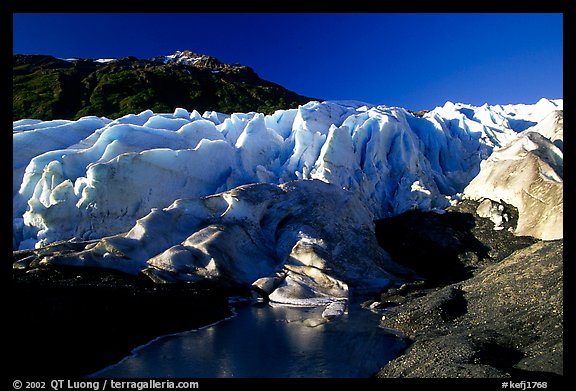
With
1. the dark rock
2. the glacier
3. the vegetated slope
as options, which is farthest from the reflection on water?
the vegetated slope

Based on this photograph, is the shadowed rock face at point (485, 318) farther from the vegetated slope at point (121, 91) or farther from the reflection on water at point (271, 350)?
the vegetated slope at point (121, 91)

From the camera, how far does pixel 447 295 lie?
999cm

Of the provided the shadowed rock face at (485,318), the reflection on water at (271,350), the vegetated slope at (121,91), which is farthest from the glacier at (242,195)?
the vegetated slope at (121,91)

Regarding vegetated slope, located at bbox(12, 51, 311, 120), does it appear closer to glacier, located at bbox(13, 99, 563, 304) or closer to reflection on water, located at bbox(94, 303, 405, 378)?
glacier, located at bbox(13, 99, 563, 304)

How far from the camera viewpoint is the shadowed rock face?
6.17 m

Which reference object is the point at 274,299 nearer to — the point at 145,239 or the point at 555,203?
the point at 145,239

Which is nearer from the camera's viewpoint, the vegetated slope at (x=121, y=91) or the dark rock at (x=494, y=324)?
the dark rock at (x=494, y=324)

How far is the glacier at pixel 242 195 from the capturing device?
12.6 m

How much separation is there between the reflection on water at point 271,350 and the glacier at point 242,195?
2373 millimetres

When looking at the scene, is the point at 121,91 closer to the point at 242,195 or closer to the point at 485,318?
the point at 242,195

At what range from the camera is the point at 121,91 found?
4359 cm

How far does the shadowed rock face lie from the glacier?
7.35 ft

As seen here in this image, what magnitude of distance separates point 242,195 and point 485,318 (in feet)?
27.0

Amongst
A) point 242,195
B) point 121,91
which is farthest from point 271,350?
point 121,91
